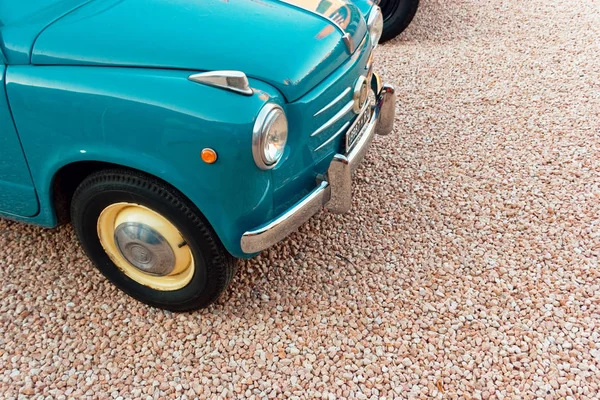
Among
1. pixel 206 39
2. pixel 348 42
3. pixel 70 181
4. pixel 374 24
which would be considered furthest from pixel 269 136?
pixel 374 24

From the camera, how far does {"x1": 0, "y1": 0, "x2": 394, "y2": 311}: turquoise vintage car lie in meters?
1.99

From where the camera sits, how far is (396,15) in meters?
5.11

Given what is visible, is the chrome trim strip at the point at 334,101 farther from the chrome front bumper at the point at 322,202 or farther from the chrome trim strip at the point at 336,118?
the chrome front bumper at the point at 322,202

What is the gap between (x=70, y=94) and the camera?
6.79 ft

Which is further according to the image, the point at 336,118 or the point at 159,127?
the point at 336,118

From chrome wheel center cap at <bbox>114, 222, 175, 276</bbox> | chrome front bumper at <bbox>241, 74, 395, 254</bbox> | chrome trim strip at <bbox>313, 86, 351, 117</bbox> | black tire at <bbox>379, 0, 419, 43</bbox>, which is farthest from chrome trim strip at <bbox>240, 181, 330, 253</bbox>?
black tire at <bbox>379, 0, 419, 43</bbox>

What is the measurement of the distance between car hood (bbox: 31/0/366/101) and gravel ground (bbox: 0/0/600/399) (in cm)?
106

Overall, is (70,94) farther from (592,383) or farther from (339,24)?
(592,383)

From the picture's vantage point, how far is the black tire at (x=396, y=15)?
505cm

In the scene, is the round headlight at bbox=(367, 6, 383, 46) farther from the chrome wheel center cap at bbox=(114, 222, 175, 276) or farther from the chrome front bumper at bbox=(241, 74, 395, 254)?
the chrome wheel center cap at bbox=(114, 222, 175, 276)

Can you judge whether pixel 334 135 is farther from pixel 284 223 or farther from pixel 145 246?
pixel 145 246

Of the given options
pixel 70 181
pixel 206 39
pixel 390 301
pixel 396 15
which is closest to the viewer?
pixel 206 39

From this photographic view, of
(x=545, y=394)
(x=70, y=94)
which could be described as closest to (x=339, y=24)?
(x=70, y=94)

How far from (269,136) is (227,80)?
10.0 inches
